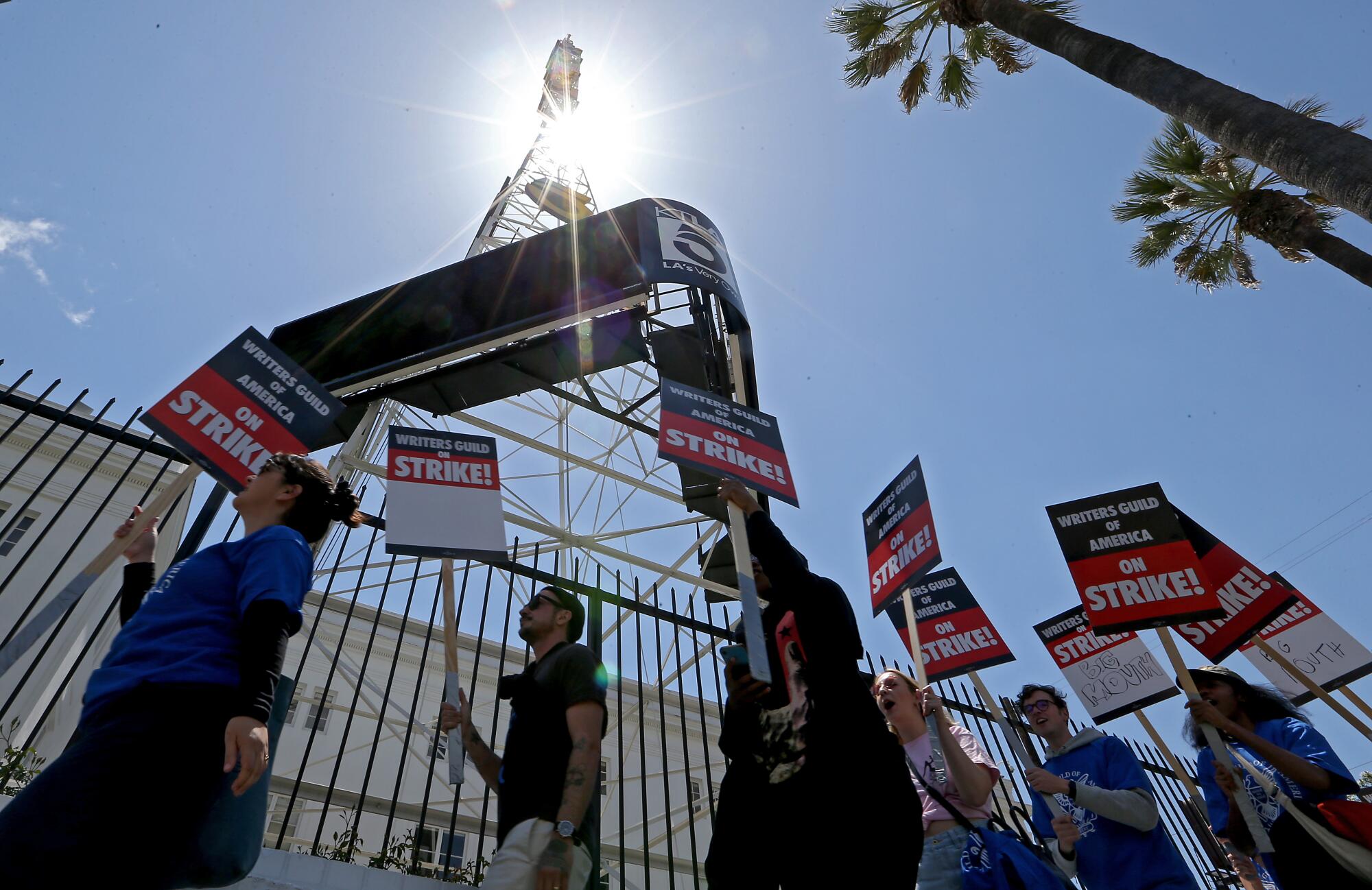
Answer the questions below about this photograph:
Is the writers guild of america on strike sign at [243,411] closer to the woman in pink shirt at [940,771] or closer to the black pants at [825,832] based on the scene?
the black pants at [825,832]

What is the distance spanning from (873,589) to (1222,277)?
Answer: 7912 millimetres

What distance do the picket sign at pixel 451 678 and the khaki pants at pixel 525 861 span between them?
1.05ft

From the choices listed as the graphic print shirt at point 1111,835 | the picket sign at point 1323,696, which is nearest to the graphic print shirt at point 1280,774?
the graphic print shirt at point 1111,835

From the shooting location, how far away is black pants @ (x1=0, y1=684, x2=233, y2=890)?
1739 mm

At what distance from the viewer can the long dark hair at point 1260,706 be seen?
441 cm

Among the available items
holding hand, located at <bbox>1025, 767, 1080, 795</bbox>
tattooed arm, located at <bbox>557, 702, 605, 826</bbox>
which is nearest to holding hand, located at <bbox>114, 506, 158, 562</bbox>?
tattooed arm, located at <bbox>557, 702, 605, 826</bbox>

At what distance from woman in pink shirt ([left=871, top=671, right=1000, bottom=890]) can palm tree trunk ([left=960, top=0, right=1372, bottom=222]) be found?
4.00 m

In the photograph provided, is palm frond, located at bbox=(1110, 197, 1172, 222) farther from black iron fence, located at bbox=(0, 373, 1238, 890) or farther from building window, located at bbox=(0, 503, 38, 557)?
building window, located at bbox=(0, 503, 38, 557)

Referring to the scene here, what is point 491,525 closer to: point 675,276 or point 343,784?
point 675,276

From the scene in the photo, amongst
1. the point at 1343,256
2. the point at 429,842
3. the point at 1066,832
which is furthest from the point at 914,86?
the point at 429,842

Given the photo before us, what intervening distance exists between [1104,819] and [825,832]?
102 inches

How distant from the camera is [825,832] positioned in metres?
2.52

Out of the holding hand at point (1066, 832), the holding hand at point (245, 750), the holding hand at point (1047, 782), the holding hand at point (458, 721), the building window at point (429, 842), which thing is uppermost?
the building window at point (429, 842)

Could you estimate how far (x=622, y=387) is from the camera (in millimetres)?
10320
